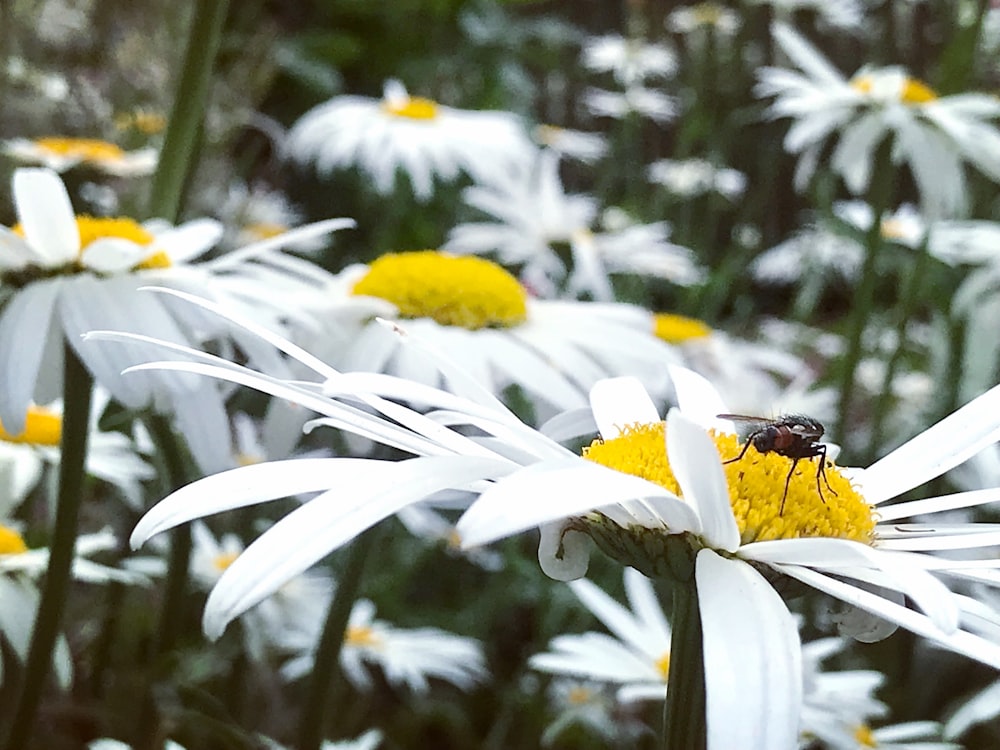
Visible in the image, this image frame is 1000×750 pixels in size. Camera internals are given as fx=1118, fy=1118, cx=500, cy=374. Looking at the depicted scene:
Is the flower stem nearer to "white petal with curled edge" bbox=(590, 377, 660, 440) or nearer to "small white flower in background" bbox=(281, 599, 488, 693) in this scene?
"white petal with curled edge" bbox=(590, 377, 660, 440)

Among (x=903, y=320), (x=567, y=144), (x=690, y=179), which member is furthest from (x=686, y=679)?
(x=567, y=144)

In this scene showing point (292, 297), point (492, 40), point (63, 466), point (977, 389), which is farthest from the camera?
point (492, 40)

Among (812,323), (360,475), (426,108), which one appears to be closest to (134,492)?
(360,475)

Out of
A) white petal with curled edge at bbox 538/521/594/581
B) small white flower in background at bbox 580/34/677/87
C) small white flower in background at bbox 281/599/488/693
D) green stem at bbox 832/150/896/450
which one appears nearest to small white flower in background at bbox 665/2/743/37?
small white flower in background at bbox 580/34/677/87

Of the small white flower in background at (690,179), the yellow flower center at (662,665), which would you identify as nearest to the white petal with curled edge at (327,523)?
the yellow flower center at (662,665)

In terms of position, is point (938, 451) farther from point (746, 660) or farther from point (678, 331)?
point (678, 331)

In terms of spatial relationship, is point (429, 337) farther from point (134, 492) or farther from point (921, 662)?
point (921, 662)
